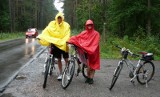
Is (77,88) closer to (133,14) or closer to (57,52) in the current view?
(57,52)

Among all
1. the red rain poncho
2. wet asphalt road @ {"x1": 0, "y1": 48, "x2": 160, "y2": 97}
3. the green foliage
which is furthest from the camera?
the green foliage

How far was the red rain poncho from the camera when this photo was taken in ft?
31.2

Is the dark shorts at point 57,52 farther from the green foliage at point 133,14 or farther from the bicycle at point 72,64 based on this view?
the green foliage at point 133,14

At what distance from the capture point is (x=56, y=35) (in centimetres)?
982

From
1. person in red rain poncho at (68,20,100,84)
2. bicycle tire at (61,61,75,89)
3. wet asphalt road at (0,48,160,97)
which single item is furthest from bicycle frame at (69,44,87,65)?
wet asphalt road at (0,48,160,97)

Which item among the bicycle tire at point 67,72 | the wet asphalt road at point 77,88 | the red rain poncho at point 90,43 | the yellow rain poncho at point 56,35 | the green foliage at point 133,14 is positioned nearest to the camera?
the wet asphalt road at point 77,88

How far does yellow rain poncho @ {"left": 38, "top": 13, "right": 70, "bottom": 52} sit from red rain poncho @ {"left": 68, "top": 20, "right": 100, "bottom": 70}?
1.28 feet

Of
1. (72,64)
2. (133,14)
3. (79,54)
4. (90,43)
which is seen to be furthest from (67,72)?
(133,14)

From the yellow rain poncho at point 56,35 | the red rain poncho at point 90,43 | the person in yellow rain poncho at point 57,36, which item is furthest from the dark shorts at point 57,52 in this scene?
the red rain poncho at point 90,43

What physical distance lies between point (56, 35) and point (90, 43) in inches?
44.9

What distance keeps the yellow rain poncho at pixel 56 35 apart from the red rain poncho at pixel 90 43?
1.28 ft

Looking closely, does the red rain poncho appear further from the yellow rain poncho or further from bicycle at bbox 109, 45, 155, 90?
bicycle at bbox 109, 45, 155, 90

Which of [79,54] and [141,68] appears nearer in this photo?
[79,54]

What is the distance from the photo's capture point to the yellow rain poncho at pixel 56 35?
9.68 meters
